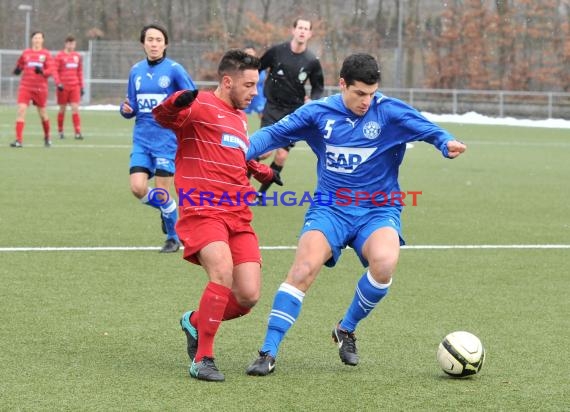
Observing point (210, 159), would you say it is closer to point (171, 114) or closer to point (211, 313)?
point (171, 114)

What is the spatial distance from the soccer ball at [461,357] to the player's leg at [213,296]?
3.80ft

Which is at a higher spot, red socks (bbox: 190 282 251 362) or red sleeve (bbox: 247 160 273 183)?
red sleeve (bbox: 247 160 273 183)

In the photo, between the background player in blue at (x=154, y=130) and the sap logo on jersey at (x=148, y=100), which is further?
the sap logo on jersey at (x=148, y=100)

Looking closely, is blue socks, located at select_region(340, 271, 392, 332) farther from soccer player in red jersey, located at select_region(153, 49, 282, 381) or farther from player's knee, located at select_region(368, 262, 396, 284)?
soccer player in red jersey, located at select_region(153, 49, 282, 381)

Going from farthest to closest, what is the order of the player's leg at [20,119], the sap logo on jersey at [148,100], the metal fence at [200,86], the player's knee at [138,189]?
the metal fence at [200,86], the player's leg at [20,119], the sap logo on jersey at [148,100], the player's knee at [138,189]

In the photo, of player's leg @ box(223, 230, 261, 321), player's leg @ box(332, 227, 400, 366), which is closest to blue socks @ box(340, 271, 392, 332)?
player's leg @ box(332, 227, 400, 366)

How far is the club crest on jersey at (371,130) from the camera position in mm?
6281

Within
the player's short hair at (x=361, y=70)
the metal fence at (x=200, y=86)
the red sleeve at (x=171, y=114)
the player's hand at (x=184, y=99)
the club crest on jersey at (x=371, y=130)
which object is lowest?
the metal fence at (x=200, y=86)

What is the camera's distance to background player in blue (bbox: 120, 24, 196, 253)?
10.1 meters

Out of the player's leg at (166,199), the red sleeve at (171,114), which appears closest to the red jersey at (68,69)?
the player's leg at (166,199)

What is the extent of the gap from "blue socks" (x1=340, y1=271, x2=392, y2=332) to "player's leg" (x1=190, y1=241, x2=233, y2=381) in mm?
762

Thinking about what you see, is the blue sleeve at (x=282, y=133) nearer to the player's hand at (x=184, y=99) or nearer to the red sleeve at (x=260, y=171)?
the red sleeve at (x=260, y=171)

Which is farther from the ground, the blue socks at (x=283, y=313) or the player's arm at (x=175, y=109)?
the player's arm at (x=175, y=109)

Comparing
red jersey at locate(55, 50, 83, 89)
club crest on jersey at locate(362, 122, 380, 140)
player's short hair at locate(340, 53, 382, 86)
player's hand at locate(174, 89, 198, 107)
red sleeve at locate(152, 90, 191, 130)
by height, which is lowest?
red jersey at locate(55, 50, 83, 89)
